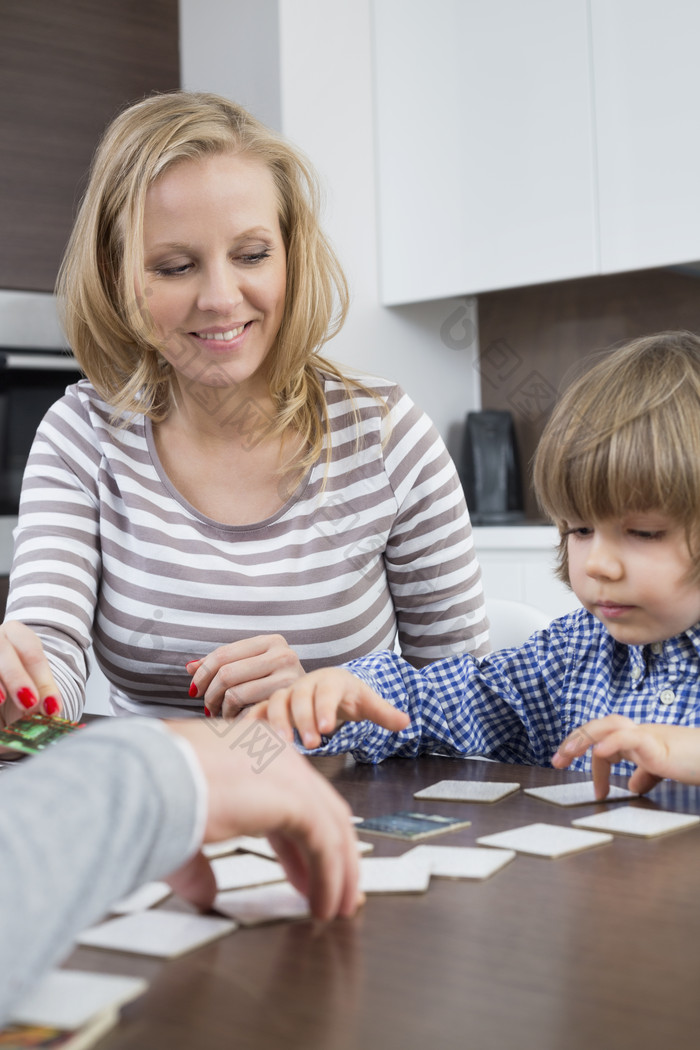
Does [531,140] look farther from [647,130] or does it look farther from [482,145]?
[647,130]

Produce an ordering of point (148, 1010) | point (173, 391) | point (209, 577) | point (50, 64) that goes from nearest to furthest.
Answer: point (148, 1010)
point (209, 577)
point (173, 391)
point (50, 64)

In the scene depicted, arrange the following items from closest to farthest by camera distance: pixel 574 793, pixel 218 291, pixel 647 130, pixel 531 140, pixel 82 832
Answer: pixel 82 832, pixel 574 793, pixel 218 291, pixel 647 130, pixel 531 140

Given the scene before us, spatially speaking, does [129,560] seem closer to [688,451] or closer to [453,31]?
[688,451]

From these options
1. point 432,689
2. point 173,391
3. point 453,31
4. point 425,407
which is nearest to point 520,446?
point 425,407

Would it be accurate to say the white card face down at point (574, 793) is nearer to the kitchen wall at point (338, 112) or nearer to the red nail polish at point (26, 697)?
the red nail polish at point (26, 697)

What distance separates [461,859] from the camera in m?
0.68

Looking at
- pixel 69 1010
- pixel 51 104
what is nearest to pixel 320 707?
pixel 69 1010

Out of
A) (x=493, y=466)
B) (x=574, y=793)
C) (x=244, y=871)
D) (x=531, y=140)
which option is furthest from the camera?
(x=493, y=466)

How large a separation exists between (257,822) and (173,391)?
1032 millimetres

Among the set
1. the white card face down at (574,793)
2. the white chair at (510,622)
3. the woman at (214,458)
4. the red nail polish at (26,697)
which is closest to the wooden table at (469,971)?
the white card face down at (574,793)

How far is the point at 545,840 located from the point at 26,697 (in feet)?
1.76

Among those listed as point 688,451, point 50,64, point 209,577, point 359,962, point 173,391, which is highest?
point 50,64

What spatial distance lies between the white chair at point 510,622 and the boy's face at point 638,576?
0.40 metres

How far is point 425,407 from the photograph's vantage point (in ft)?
11.6
